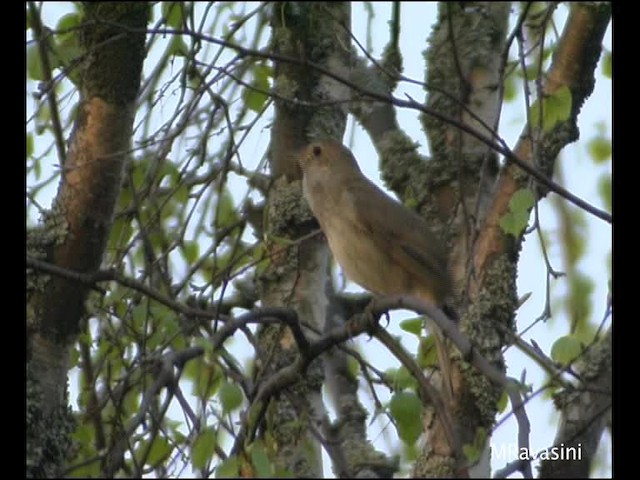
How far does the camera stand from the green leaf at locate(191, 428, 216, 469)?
10.5 feet

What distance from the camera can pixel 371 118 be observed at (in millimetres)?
6066

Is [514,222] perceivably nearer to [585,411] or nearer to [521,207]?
[521,207]

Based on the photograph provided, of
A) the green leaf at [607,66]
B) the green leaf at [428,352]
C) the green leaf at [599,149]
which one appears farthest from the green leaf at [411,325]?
the green leaf at [599,149]

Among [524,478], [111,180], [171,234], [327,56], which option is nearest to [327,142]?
[327,56]

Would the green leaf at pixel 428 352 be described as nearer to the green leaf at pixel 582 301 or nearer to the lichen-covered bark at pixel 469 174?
the lichen-covered bark at pixel 469 174

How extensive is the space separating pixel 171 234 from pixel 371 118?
1139mm

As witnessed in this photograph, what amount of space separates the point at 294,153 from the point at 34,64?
3.74 ft

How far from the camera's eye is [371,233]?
580 cm

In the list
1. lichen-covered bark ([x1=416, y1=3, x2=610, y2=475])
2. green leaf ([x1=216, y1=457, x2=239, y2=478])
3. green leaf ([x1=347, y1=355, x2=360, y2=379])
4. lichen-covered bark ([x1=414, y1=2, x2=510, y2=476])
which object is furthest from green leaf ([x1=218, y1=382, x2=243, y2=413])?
green leaf ([x1=347, y1=355, x2=360, y2=379])

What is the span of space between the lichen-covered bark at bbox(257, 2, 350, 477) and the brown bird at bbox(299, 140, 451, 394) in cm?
8

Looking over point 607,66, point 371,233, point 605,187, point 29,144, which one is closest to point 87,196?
point 29,144
